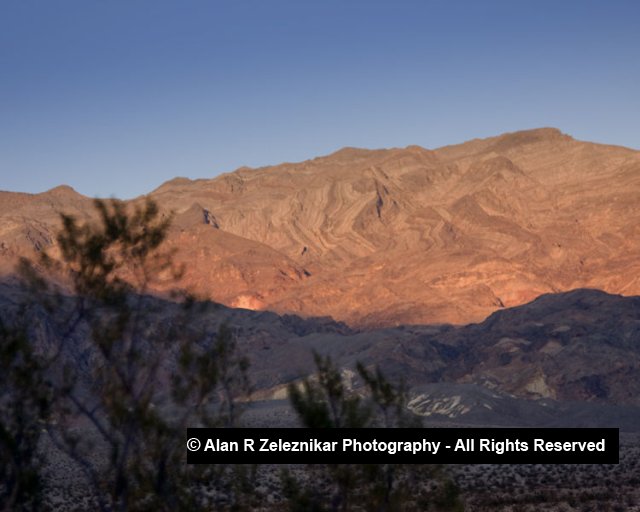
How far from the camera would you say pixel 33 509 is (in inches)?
1003

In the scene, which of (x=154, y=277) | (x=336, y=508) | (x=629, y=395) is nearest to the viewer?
(x=336, y=508)

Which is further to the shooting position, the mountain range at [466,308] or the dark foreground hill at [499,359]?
the mountain range at [466,308]

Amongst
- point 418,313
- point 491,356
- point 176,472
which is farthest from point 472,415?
point 418,313

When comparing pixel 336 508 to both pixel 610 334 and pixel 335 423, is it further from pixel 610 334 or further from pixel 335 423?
pixel 610 334

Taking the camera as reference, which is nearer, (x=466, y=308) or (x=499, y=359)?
(x=499, y=359)

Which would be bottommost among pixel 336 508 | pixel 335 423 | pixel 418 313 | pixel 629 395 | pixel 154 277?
pixel 336 508

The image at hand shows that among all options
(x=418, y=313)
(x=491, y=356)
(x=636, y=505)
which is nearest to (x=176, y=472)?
(x=636, y=505)

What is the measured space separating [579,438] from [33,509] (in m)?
17.0

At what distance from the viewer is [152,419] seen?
24.1 metres

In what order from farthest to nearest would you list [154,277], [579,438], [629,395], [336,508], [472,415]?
[629,395] → [472,415] → [579,438] → [154,277] → [336,508]

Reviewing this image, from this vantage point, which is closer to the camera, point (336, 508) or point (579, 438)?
point (336, 508)

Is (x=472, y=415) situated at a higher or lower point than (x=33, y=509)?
higher

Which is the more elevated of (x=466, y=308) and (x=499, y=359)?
(x=466, y=308)

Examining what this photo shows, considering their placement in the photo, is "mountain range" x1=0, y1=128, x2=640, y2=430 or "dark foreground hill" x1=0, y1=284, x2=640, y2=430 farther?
"mountain range" x1=0, y1=128, x2=640, y2=430
